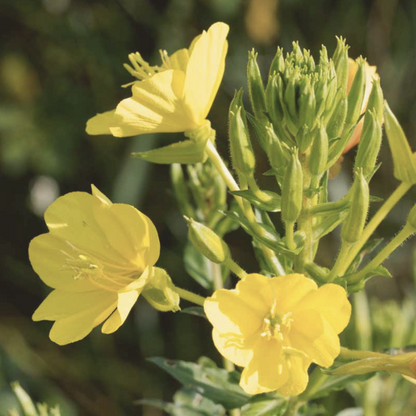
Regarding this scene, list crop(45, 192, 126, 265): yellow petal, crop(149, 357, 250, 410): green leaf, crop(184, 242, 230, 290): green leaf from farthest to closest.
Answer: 1. crop(184, 242, 230, 290): green leaf
2. crop(149, 357, 250, 410): green leaf
3. crop(45, 192, 126, 265): yellow petal

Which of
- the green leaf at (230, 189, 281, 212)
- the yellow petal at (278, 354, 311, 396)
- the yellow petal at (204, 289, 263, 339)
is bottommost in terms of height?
the yellow petal at (278, 354, 311, 396)

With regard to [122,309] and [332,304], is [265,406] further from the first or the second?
[122,309]

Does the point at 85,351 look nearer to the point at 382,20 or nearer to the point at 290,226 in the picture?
the point at 290,226

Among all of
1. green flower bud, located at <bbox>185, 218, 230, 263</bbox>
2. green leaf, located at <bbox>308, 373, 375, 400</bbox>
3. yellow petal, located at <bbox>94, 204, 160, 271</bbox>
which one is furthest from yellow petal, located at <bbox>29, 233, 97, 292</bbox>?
green leaf, located at <bbox>308, 373, 375, 400</bbox>

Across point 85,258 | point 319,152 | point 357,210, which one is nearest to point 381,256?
point 357,210

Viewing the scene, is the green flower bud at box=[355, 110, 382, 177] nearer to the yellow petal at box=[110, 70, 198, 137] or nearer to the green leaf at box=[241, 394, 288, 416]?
the yellow petal at box=[110, 70, 198, 137]

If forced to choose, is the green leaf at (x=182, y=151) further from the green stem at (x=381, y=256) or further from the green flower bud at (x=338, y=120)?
the green stem at (x=381, y=256)

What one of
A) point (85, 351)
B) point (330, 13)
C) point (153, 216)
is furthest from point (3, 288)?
point (330, 13)
